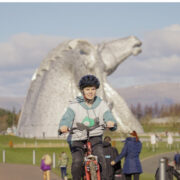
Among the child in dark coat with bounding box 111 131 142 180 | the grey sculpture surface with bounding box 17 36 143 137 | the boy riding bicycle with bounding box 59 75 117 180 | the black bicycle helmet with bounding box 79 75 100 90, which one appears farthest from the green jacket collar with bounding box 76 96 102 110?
the grey sculpture surface with bounding box 17 36 143 137

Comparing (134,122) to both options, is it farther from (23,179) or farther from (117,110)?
(23,179)

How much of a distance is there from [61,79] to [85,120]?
165 feet

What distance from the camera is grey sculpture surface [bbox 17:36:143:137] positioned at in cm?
5603

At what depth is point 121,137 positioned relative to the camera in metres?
56.0

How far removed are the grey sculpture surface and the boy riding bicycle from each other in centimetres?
4803

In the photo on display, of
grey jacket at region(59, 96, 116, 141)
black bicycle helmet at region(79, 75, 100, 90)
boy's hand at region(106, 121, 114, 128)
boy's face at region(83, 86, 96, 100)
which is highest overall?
black bicycle helmet at region(79, 75, 100, 90)

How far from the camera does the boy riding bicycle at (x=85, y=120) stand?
22.5ft

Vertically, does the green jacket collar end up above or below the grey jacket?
above

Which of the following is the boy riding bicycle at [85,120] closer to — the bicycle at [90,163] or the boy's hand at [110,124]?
the boy's hand at [110,124]

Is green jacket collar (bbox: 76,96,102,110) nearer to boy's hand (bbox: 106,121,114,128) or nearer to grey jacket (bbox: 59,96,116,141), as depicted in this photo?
grey jacket (bbox: 59,96,116,141)

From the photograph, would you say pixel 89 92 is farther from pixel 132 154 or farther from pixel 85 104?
pixel 132 154

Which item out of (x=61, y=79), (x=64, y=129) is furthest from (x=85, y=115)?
(x=61, y=79)

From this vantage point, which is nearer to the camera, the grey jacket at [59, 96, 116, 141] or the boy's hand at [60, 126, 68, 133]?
the boy's hand at [60, 126, 68, 133]

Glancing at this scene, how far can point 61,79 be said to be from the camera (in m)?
57.3
